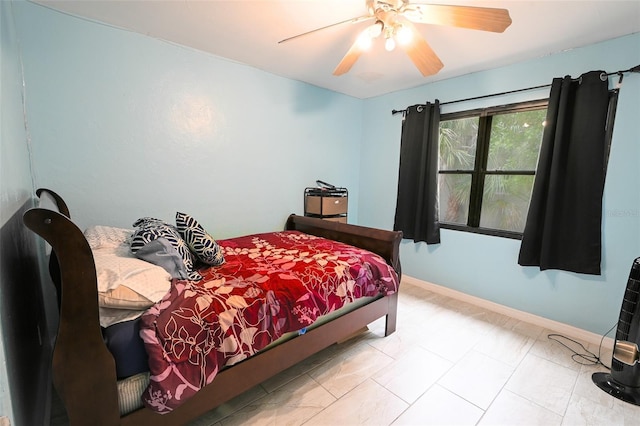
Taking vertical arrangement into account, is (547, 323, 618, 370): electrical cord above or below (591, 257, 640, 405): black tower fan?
below

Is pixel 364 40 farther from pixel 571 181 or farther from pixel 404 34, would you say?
pixel 571 181

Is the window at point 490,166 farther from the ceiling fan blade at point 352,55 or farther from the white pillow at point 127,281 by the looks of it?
the white pillow at point 127,281

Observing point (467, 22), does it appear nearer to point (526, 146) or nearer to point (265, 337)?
point (526, 146)

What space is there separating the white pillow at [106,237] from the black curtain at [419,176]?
2.79 meters

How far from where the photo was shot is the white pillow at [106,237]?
1.52m

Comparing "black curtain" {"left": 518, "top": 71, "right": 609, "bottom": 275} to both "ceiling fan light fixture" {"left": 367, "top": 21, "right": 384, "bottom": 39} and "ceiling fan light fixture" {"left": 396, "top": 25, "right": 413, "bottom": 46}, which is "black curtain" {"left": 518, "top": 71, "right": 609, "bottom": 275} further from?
"ceiling fan light fixture" {"left": 367, "top": 21, "right": 384, "bottom": 39}

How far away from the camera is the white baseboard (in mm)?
2227

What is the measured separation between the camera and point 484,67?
267 cm

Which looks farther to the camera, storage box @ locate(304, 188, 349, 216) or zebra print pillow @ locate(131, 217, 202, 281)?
storage box @ locate(304, 188, 349, 216)

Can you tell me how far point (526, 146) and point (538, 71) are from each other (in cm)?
65

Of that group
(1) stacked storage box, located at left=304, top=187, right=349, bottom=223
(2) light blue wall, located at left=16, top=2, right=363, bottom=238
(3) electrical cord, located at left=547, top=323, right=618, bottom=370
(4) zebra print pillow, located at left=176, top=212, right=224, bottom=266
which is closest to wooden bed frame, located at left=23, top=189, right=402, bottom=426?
(4) zebra print pillow, located at left=176, top=212, right=224, bottom=266

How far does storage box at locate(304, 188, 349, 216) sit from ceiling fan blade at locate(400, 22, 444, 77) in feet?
5.38

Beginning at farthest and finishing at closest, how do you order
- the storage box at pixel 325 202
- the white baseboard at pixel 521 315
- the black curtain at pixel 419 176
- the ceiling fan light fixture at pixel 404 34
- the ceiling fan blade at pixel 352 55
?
the storage box at pixel 325 202, the black curtain at pixel 419 176, the white baseboard at pixel 521 315, the ceiling fan blade at pixel 352 55, the ceiling fan light fixture at pixel 404 34

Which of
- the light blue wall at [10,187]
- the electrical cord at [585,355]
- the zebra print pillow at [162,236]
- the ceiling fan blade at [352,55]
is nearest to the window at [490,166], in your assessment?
the electrical cord at [585,355]
